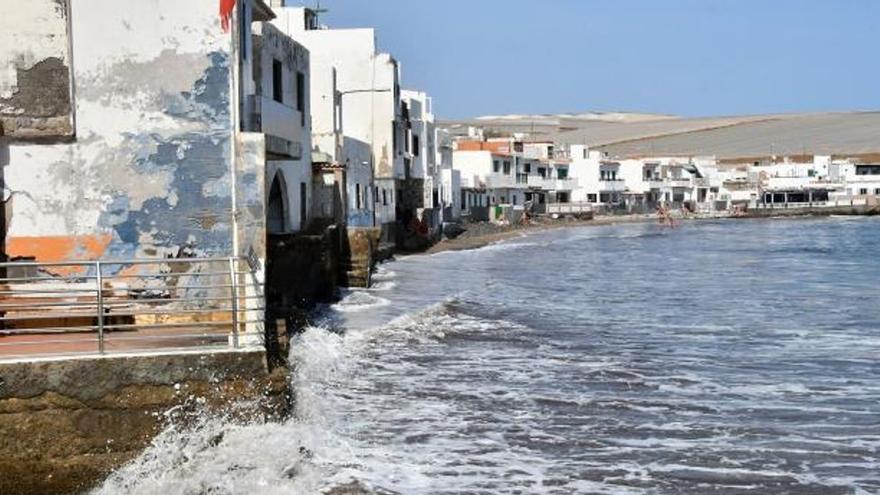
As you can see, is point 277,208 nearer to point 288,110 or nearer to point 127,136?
point 288,110

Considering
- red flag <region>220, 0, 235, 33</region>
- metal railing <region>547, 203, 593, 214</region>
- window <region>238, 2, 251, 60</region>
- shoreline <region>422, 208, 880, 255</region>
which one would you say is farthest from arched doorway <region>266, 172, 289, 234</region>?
metal railing <region>547, 203, 593, 214</region>

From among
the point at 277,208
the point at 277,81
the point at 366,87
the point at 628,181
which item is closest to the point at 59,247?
the point at 277,81

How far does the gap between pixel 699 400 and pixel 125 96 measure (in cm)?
818

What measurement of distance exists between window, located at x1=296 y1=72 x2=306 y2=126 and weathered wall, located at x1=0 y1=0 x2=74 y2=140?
16.0 m

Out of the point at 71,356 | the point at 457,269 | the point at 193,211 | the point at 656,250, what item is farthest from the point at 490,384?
the point at 656,250

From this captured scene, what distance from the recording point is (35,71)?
13.0 meters

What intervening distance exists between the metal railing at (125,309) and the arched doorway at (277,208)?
1361 cm

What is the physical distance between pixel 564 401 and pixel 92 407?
6.69 metres

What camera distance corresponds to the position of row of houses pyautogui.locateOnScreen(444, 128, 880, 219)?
283ft

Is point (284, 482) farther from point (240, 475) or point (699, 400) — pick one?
point (699, 400)

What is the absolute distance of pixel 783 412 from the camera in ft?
45.6

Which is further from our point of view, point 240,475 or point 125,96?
point 125,96

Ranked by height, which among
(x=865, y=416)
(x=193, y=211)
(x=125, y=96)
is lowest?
(x=865, y=416)

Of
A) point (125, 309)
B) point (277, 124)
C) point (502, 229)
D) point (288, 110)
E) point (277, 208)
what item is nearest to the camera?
point (125, 309)
